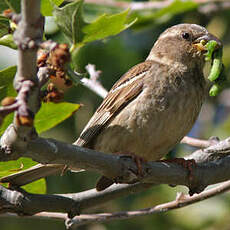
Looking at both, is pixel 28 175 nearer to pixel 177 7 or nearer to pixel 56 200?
pixel 56 200

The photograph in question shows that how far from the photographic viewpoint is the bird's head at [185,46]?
447cm

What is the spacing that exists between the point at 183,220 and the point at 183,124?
1.86m

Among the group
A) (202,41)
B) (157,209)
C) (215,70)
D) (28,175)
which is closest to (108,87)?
(202,41)

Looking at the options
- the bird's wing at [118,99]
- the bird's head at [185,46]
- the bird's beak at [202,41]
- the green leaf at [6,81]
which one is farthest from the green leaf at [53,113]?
the bird's beak at [202,41]

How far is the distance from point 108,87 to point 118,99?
1.78 meters

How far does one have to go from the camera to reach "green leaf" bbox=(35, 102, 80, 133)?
8.46 ft

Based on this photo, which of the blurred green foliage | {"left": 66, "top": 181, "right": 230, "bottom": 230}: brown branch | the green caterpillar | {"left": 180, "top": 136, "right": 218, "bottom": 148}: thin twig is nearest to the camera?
the green caterpillar

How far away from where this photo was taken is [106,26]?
287cm

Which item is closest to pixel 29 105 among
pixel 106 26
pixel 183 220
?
pixel 106 26

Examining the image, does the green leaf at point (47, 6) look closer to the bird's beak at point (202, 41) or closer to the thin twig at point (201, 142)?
the thin twig at point (201, 142)

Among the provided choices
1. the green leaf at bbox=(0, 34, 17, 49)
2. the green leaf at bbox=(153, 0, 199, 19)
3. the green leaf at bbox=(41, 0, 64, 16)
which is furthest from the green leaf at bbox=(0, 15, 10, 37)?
the green leaf at bbox=(153, 0, 199, 19)

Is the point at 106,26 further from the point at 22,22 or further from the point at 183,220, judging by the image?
the point at 183,220

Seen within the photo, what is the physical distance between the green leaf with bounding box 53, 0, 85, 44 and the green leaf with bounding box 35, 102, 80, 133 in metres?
0.44

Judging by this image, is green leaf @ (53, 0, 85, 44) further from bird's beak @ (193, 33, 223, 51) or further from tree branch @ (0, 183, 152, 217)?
bird's beak @ (193, 33, 223, 51)
